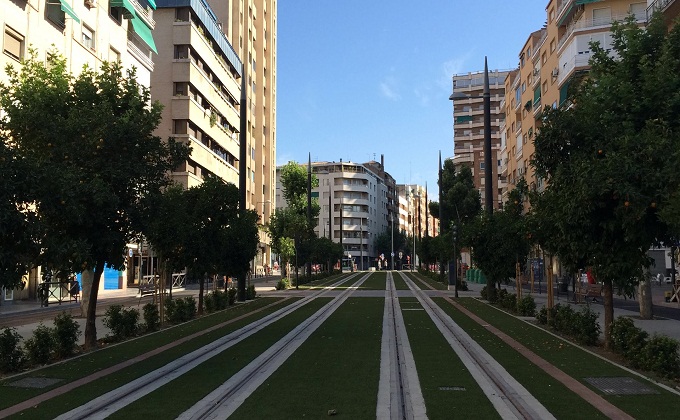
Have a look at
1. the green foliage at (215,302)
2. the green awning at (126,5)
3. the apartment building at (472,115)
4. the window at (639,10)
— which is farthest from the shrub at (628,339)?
the apartment building at (472,115)

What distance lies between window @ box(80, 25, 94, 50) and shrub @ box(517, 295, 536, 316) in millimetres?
30498

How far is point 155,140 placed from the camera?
14500 millimetres

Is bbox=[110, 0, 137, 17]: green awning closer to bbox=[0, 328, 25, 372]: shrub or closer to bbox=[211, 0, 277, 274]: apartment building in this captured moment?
bbox=[211, 0, 277, 274]: apartment building

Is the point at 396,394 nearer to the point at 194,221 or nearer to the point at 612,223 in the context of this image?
the point at 612,223

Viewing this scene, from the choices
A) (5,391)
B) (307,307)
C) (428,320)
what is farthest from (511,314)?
(5,391)

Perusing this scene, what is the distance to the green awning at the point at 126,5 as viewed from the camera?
41688mm

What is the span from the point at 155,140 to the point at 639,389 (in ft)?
36.6

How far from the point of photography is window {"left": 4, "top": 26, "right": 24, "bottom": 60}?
30.3 m

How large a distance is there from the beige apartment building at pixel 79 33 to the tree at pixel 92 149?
36.5 feet

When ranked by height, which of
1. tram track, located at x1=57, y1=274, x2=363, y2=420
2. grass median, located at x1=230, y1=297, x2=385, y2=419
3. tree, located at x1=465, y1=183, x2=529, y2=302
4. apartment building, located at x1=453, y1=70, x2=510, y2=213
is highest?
apartment building, located at x1=453, y1=70, x2=510, y2=213

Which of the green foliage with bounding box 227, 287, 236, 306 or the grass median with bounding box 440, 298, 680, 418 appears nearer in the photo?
the grass median with bounding box 440, 298, 680, 418

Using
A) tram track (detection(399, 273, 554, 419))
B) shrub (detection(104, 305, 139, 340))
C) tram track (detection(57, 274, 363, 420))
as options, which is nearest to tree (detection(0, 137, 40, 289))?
tram track (detection(57, 274, 363, 420))

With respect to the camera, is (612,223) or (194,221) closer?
(612,223)

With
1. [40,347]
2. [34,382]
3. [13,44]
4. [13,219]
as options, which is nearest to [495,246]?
[40,347]
